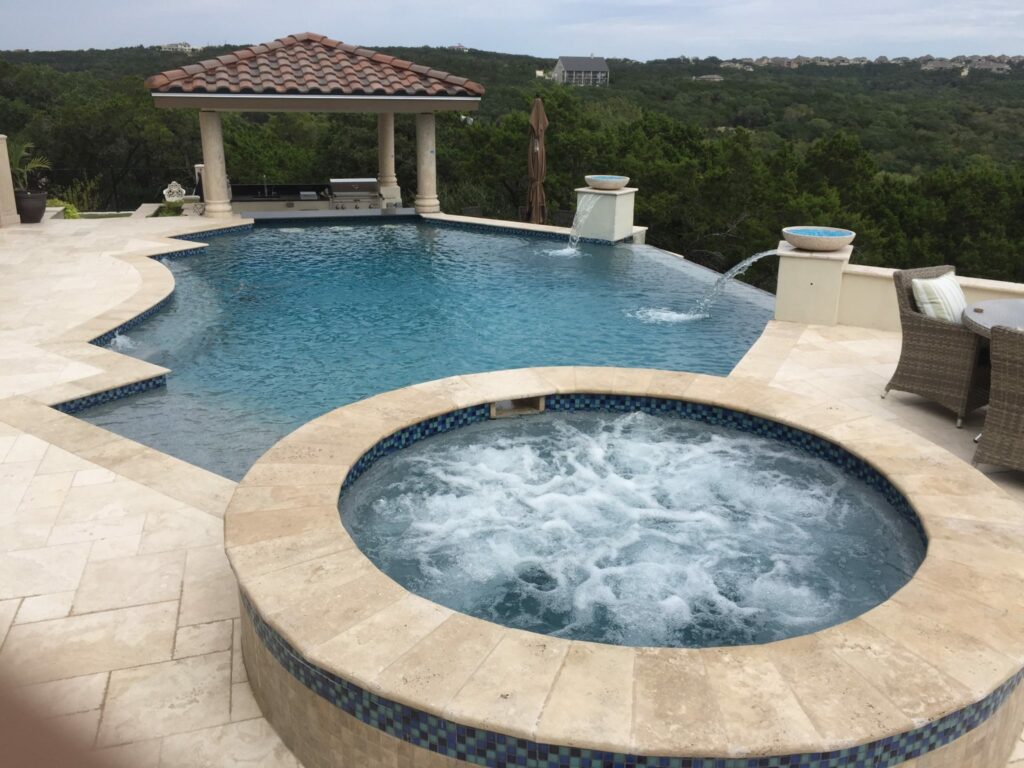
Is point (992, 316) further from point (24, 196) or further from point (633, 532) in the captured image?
point (24, 196)

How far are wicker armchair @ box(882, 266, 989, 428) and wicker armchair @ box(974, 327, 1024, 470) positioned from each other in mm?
964

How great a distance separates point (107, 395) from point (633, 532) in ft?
18.2

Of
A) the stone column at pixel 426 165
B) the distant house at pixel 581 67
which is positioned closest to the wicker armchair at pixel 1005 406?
the stone column at pixel 426 165

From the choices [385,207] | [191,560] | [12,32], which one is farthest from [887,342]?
[12,32]

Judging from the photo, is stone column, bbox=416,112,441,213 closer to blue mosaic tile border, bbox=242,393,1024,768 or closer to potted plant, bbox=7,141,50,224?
potted plant, bbox=7,141,50,224

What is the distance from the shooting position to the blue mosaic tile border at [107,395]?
8.01 metres

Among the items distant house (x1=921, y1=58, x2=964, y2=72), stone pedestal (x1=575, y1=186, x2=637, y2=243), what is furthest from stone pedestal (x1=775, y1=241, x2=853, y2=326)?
distant house (x1=921, y1=58, x2=964, y2=72)

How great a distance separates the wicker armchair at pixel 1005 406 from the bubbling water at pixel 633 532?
1246 millimetres

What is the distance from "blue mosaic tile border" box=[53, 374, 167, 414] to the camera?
8.01 m

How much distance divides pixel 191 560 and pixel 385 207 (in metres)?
17.2

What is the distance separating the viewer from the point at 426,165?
21.0m

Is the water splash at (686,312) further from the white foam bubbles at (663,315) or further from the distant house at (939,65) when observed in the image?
the distant house at (939,65)

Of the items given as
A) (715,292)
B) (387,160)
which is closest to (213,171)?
(387,160)

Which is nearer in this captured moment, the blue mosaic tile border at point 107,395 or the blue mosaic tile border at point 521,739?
the blue mosaic tile border at point 521,739
